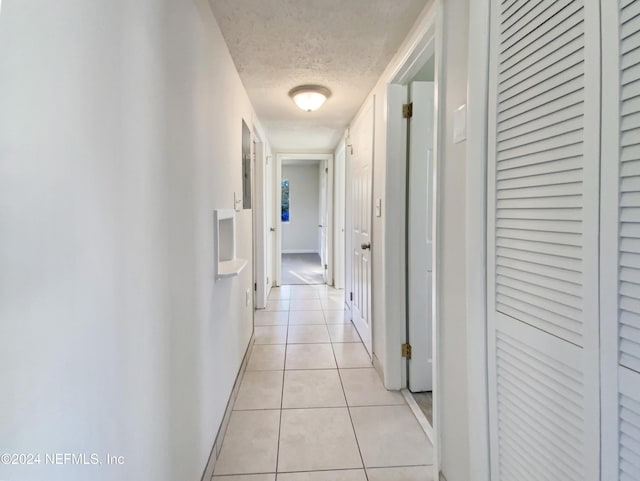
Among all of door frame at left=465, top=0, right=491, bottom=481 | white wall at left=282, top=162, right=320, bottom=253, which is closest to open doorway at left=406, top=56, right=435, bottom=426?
door frame at left=465, top=0, right=491, bottom=481

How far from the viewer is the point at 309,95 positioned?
2.53 meters

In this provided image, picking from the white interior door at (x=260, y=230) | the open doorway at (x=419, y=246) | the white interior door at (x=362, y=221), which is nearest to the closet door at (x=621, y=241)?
the open doorway at (x=419, y=246)

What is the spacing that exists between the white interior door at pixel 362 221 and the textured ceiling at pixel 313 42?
1.10 feet

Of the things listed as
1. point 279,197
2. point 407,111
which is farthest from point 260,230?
point 407,111

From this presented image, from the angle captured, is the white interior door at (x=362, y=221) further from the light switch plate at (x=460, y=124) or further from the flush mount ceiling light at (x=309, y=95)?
the light switch plate at (x=460, y=124)

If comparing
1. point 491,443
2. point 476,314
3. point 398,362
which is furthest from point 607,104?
point 398,362

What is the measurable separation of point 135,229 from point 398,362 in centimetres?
191

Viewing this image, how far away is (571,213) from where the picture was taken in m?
0.71

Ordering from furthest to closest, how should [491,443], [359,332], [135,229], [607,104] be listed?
1. [359,332]
2. [491,443]
3. [135,229]
4. [607,104]

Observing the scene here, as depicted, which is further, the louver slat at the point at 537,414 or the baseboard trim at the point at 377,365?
the baseboard trim at the point at 377,365

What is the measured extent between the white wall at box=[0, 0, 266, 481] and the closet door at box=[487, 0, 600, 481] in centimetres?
97

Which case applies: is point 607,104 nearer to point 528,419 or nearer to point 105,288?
point 528,419

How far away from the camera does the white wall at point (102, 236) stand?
0.48 metres

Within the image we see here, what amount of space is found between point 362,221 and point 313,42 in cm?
158
